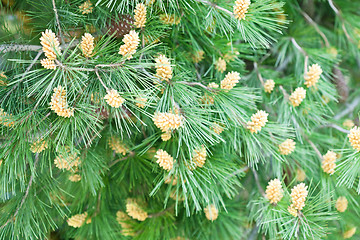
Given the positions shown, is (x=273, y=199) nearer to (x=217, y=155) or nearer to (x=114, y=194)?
(x=217, y=155)

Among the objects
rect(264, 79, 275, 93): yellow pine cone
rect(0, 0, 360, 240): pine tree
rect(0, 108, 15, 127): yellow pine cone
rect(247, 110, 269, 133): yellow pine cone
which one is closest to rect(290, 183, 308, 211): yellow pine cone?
rect(0, 0, 360, 240): pine tree

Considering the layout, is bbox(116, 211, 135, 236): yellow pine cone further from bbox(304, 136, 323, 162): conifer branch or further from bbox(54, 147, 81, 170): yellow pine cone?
bbox(304, 136, 323, 162): conifer branch

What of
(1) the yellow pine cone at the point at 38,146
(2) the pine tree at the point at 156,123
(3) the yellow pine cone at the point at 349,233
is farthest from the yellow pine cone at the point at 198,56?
(3) the yellow pine cone at the point at 349,233

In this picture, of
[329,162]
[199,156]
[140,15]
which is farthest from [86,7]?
[329,162]

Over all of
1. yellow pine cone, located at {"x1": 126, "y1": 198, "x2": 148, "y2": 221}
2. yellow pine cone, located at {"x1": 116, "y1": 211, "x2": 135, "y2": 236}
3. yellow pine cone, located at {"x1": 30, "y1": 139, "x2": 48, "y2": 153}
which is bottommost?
yellow pine cone, located at {"x1": 116, "y1": 211, "x2": 135, "y2": 236}

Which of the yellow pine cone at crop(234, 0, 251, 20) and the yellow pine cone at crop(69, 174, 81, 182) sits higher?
the yellow pine cone at crop(234, 0, 251, 20)

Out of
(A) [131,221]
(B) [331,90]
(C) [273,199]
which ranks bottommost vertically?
(A) [131,221]

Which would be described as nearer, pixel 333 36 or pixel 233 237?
pixel 233 237

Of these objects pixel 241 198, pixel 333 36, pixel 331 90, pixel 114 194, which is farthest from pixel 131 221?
pixel 333 36
